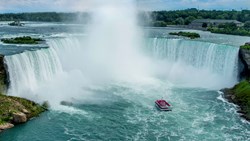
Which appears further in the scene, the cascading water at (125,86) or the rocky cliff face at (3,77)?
the rocky cliff face at (3,77)

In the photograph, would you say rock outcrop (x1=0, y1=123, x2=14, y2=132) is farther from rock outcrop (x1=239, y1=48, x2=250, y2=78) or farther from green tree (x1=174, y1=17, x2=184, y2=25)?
green tree (x1=174, y1=17, x2=184, y2=25)

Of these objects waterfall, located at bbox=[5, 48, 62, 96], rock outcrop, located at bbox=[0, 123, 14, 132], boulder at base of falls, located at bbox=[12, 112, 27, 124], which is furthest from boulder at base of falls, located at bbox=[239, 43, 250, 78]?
rock outcrop, located at bbox=[0, 123, 14, 132]

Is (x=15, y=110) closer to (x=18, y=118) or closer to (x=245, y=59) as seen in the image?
(x=18, y=118)

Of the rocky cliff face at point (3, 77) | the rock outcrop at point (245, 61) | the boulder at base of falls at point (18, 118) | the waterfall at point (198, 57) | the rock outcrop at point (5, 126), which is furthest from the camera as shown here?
the waterfall at point (198, 57)

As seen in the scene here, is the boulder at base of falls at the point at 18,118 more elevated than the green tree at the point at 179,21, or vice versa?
the green tree at the point at 179,21

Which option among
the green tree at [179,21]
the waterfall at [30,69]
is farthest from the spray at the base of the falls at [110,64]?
the green tree at [179,21]

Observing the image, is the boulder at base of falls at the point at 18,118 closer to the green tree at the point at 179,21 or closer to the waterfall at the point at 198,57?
the waterfall at the point at 198,57

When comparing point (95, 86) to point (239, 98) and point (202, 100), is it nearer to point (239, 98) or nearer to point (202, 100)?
point (202, 100)
